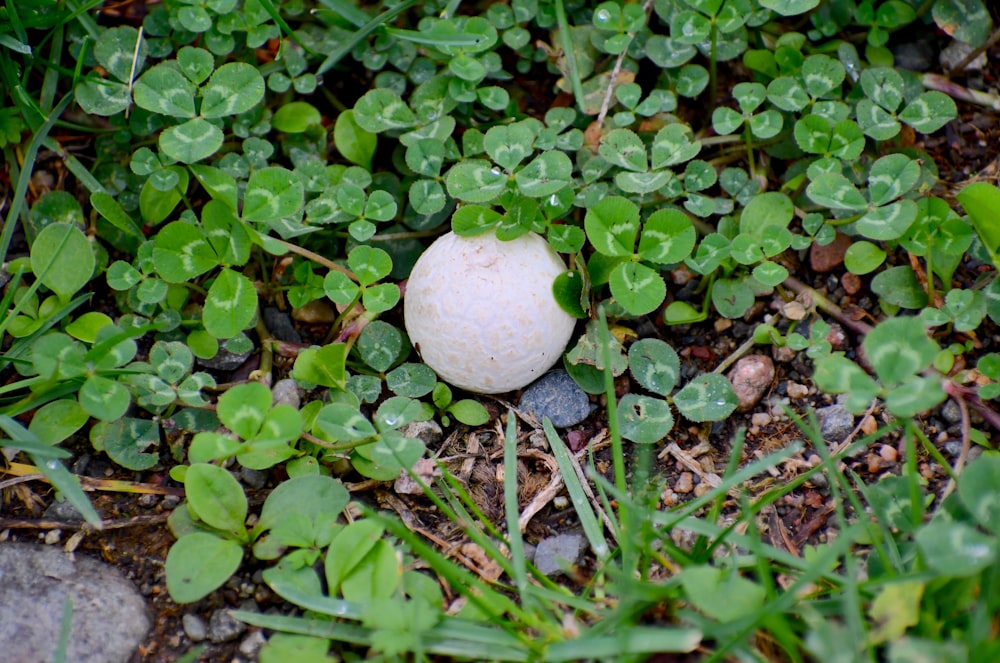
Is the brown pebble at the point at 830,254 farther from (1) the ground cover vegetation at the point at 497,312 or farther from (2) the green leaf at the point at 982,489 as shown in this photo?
(2) the green leaf at the point at 982,489

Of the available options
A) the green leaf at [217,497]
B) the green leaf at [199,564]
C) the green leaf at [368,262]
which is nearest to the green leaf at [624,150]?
the green leaf at [368,262]

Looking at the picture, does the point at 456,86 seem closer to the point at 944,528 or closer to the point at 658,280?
the point at 658,280

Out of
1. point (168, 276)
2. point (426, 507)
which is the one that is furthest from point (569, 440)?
point (168, 276)

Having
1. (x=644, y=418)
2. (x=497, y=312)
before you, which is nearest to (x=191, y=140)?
(x=497, y=312)

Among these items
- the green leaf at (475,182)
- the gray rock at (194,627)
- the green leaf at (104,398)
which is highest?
the green leaf at (475,182)

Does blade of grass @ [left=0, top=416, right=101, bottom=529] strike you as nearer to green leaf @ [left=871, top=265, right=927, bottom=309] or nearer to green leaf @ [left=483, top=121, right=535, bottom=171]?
green leaf @ [left=483, top=121, right=535, bottom=171]

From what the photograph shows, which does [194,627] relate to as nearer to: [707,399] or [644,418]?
[644,418]

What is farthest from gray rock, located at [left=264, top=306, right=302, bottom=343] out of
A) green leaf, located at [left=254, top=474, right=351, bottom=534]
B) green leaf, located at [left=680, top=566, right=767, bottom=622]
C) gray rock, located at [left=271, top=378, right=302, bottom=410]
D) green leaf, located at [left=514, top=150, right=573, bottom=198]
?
green leaf, located at [left=680, top=566, right=767, bottom=622]
